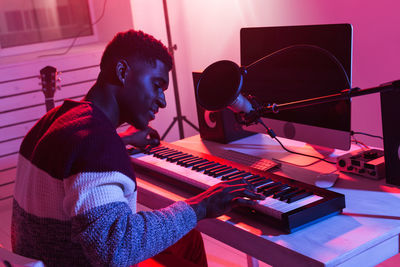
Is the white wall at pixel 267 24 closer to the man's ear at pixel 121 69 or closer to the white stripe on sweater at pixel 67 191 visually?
the man's ear at pixel 121 69

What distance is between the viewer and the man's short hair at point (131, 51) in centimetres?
139

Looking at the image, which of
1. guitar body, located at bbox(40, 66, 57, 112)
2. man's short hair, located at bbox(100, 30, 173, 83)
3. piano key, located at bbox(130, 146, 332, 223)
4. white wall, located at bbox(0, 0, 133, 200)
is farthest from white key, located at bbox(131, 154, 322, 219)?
white wall, located at bbox(0, 0, 133, 200)

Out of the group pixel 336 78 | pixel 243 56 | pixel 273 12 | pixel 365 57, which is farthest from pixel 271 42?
pixel 273 12

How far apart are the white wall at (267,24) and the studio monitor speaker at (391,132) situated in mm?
1480

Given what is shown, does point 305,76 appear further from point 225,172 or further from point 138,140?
point 138,140

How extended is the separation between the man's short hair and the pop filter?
0.16m

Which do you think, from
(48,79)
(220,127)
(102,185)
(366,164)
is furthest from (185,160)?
(48,79)

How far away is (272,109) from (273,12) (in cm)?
242

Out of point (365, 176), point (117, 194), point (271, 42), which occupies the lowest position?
point (365, 176)

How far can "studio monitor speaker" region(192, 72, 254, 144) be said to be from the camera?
2172mm

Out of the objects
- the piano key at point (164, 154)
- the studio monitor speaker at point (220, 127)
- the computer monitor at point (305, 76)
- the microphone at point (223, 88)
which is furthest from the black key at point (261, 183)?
the studio monitor speaker at point (220, 127)

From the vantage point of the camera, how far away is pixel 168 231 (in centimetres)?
123

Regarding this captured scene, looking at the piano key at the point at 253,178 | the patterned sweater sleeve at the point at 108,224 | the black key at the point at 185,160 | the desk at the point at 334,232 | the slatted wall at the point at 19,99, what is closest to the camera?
the patterned sweater sleeve at the point at 108,224

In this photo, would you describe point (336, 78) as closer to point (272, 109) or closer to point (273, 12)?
point (272, 109)
